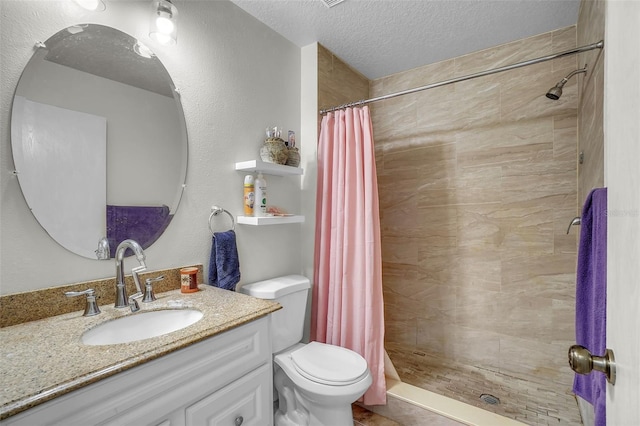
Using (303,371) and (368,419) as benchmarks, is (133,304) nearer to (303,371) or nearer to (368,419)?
(303,371)

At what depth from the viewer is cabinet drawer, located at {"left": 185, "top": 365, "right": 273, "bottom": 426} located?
106cm

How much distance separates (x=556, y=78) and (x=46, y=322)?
9.86ft

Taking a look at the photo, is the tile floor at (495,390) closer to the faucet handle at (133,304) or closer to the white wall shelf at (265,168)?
the white wall shelf at (265,168)

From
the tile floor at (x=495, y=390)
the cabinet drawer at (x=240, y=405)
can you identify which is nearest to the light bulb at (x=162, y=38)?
the cabinet drawer at (x=240, y=405)

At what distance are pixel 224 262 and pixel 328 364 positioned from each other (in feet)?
2.46

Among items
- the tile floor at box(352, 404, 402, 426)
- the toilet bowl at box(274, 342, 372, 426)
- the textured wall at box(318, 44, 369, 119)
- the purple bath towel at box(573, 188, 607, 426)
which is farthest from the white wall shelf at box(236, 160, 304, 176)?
the tile floor at box(352, 404, 402, 426)

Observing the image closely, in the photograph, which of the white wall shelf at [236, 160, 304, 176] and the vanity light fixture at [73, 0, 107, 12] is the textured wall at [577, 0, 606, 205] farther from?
the vanity light fixture at [73, 0, 107, 12]

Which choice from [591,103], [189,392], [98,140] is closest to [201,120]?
[98,140]

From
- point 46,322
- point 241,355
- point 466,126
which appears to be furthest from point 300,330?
point 466,126

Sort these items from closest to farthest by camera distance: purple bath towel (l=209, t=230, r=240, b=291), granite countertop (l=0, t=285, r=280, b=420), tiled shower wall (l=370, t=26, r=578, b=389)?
granite countertop (l=0, t=285, r=280, b=420), purple bath towel (l=209, t=230, r=240, b=291), tiled shower wall (l=370, t=26, r=578, b=389)

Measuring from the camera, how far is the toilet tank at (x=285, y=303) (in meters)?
1.71

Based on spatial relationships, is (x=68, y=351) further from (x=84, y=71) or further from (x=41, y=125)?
(x=84, y=71)

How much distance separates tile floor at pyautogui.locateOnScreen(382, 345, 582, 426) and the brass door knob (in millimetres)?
1554

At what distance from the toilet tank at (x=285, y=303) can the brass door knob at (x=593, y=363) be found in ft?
4.33
